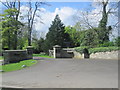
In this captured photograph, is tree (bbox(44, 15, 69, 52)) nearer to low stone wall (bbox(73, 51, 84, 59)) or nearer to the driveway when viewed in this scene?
low stone wall (bbox(73, 51, 84, 59))

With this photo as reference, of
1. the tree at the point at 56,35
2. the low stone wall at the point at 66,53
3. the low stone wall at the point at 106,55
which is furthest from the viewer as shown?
the tree at the point at 56,35

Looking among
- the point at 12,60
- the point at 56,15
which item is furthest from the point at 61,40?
the point at 12,60

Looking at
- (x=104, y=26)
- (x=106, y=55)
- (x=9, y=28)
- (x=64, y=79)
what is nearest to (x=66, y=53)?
(x=106, y=55)

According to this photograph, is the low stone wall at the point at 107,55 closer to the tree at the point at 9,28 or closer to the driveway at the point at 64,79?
the driveway at the point at 64,79

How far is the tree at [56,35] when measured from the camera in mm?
35862

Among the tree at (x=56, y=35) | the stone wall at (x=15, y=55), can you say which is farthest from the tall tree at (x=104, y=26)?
the tree at (x=56, y=35)

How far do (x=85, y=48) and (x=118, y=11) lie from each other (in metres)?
8.26

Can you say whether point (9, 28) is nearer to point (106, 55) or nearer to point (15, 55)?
point (15, 55)

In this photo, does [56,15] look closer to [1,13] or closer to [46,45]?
[46,45]

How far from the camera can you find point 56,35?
3734cm

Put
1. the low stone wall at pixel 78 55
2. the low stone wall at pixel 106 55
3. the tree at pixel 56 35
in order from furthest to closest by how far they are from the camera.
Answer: the tree at pixel 56 35 → the low stone wall at pixel 78 55 → the low stone wall at pixel 106 55

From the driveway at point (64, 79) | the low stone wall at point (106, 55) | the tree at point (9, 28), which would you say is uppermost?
the tree at point (9, 28)

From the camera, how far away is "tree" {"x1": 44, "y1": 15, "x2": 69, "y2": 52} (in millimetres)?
35862

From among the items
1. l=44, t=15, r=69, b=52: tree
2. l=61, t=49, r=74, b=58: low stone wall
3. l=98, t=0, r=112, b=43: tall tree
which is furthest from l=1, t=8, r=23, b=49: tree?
l=44, t=15, r=69, b=52: tree
